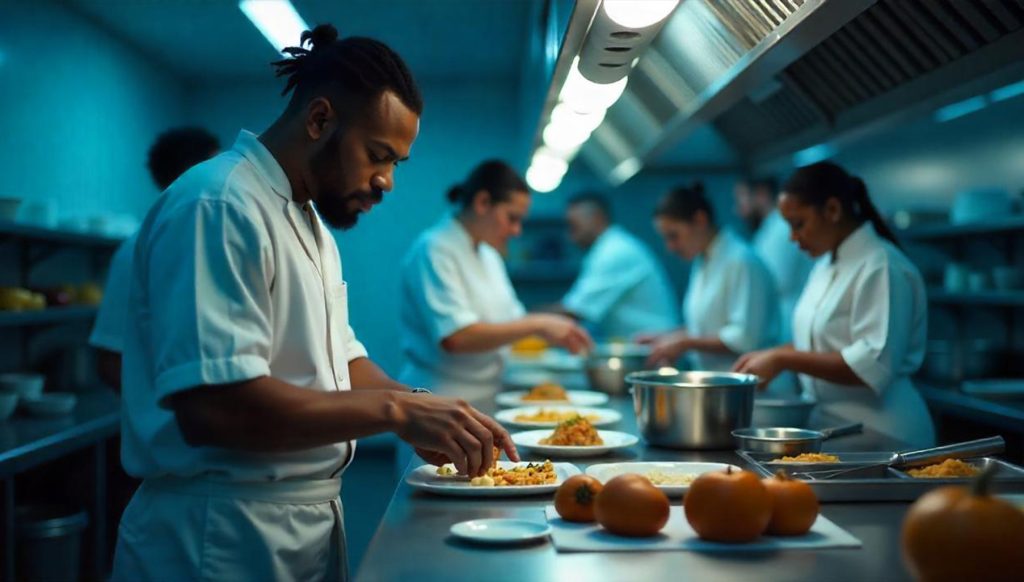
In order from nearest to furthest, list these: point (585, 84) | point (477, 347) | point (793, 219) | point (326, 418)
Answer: point (326, 418) → point (585, 84) → point (793, 219) → point (477, 347)

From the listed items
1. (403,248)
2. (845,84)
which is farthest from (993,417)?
(403,248)

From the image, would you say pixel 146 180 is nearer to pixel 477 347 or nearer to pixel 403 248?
pixel 403 248

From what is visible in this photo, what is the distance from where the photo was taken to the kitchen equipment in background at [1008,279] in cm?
410

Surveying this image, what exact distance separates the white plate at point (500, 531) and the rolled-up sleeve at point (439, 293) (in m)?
1.80

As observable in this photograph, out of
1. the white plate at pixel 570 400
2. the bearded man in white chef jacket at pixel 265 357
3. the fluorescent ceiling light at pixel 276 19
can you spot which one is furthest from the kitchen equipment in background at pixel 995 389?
the fluorescent ceiling light at pixel 276 19

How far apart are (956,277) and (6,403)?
4.14 meters

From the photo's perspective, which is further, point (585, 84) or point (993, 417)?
point (993, 417)

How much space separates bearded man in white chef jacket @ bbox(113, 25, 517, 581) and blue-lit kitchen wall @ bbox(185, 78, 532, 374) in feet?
18.3

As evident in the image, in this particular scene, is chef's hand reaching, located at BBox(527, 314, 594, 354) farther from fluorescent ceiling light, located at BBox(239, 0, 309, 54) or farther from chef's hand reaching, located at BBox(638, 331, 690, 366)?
fluorescent ceiling light, located at BBox(239, 0, 309, 54)

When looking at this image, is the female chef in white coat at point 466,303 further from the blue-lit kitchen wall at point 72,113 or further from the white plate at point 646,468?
the blue-lit kitchen wall at point 72,113

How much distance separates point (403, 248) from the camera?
7316 millimetres

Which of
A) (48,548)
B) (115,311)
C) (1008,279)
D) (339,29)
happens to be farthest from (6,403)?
(1008,279)

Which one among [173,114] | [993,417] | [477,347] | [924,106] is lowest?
[993,417]

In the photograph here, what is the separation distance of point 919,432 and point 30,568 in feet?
9.80
